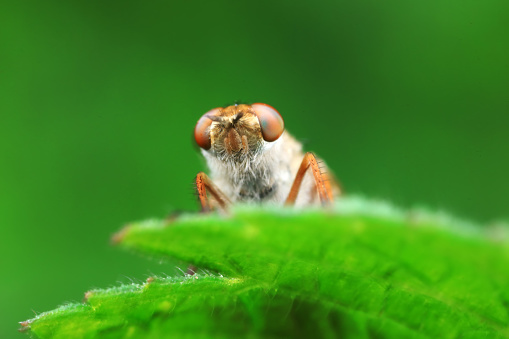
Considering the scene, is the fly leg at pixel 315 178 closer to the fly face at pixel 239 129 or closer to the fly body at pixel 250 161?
the fly body at pixel 250 161

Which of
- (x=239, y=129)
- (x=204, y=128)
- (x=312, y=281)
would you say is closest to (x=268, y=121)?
(x=239, y=129)

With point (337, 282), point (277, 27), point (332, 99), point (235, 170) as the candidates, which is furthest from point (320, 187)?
point (277, 27)

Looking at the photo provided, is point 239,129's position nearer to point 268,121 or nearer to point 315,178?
point 268,121

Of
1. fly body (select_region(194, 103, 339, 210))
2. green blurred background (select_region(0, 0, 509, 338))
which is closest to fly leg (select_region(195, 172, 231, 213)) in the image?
fly body (select_region(194, 103, 339, 210))

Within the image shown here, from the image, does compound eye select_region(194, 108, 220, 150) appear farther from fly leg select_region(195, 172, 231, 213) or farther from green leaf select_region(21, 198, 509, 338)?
green leaf select_region(21, 198, 509, 338)

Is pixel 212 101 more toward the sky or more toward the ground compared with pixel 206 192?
more toward the sky
